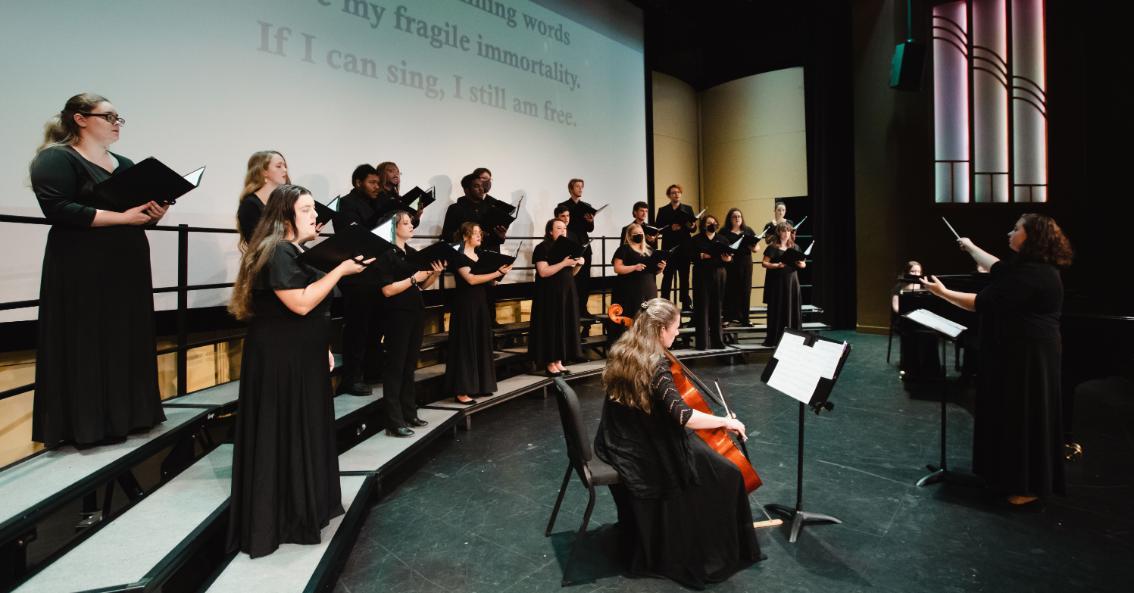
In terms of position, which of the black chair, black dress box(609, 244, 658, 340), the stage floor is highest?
black dress box(609, 244, 658, 340)

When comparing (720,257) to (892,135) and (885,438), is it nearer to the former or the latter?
(885,438)

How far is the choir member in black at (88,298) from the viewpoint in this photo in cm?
250

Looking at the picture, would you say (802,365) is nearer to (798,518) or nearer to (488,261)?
(798,518)

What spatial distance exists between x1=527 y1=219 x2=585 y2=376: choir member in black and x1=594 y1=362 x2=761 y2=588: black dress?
3146 millimetres

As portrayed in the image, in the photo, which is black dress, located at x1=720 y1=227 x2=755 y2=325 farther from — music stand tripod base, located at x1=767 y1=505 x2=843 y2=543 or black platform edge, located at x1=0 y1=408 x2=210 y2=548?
black platform edge, located at x1=0 y1=408 x2=210 y2=548

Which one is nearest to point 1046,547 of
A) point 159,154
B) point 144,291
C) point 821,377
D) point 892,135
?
point 821,377

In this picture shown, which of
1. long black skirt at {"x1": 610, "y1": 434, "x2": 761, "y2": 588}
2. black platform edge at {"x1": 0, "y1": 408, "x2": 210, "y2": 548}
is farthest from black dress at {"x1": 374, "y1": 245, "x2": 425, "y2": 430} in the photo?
long black skirt at {"x1": 610, "y1": 434, "x2": 761, "y2": 588}

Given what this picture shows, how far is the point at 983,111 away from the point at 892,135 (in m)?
1.21

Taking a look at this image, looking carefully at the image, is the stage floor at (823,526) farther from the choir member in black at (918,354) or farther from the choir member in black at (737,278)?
the choir member in black at (737,278)

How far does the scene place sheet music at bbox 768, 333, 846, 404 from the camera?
258 centimetres

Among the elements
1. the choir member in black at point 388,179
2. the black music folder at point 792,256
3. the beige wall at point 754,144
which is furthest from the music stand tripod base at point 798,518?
the beige wall at point 754,144

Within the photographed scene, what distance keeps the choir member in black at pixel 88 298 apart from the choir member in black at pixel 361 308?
1.20 m

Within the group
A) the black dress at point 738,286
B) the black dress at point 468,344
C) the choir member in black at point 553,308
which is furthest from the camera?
the black dress at point 738,286

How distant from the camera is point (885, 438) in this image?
4.36 m
